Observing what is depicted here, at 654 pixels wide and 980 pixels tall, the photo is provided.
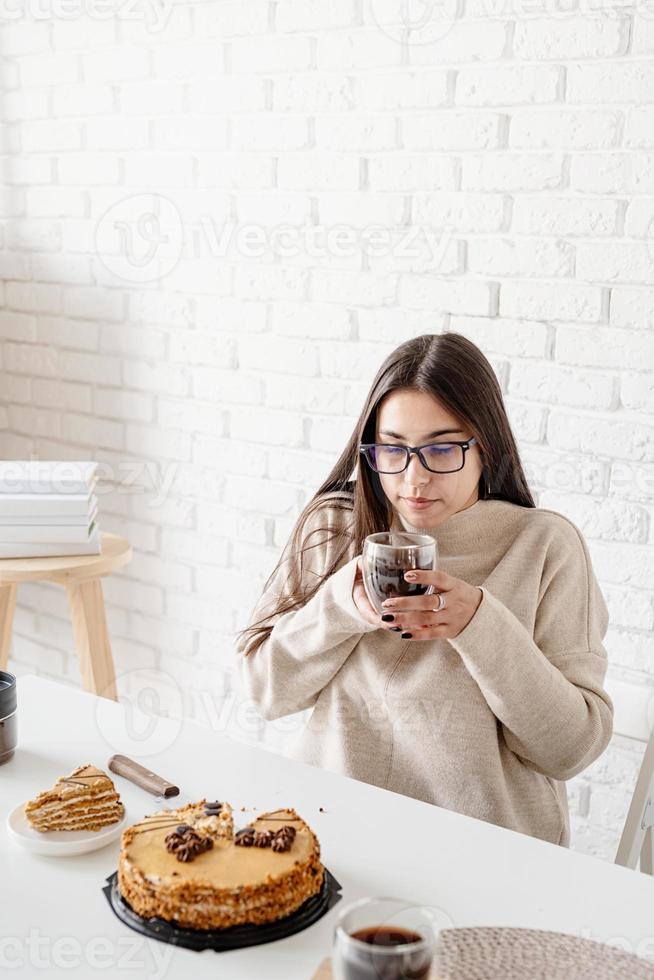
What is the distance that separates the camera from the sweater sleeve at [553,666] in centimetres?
139

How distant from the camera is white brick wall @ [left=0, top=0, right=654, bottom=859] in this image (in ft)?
6.46

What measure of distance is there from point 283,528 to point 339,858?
1.41 metres

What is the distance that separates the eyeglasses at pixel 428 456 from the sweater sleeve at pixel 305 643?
143 mm

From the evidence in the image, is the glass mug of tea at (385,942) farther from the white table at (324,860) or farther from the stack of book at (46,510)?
the stack of book at (46,510)

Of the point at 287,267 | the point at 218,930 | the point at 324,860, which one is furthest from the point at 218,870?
the point at 287,267

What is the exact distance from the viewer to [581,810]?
2143 millimetres

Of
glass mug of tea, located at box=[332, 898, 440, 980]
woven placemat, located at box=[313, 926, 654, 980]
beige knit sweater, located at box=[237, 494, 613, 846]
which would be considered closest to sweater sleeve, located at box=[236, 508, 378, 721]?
beige knit sweater, located at box=[237, 494, 613, 846]

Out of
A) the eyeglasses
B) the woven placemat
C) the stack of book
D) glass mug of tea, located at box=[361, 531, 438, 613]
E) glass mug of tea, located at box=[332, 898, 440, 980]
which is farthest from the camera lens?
the stack of book

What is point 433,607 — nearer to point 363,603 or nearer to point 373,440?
point 363,603

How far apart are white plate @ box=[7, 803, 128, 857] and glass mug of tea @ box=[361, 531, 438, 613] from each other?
397 mm

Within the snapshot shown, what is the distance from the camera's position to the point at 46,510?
2.25 m

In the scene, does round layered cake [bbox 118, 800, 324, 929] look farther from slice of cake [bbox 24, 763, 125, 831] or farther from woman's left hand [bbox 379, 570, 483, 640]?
woman's left hand [bbox 379, 570, 483, 640]

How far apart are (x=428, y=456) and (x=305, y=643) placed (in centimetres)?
32

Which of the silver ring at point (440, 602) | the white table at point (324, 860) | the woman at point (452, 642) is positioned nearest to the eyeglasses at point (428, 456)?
the woman at point (452, 642)
